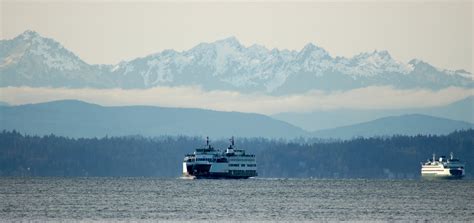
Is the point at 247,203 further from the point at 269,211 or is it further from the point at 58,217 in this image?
the point at 58,217

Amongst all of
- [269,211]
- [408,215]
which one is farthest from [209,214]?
[408,215]

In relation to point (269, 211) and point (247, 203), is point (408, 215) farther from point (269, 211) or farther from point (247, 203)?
point (247, 203)

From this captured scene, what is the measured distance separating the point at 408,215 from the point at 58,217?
132 ft

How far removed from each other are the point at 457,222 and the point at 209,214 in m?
28.3

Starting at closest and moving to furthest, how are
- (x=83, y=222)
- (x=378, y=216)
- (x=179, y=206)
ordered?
1. (x=83, y=222)
2. (x=378, y=216)
3. (x=179, y=206)

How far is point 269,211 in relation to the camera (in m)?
179

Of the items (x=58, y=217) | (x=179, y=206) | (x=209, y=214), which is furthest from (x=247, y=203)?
(x=58, y=217)

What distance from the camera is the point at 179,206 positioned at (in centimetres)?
18900

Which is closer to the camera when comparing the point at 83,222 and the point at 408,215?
the point at 83,222

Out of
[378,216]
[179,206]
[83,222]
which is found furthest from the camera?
[179,206]

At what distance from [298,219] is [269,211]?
47.7 feet

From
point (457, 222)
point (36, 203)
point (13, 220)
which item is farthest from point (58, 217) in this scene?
point (457, 222)

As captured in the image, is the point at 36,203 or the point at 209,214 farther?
the point at 36,203

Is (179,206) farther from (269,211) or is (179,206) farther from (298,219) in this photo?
(298,219)
